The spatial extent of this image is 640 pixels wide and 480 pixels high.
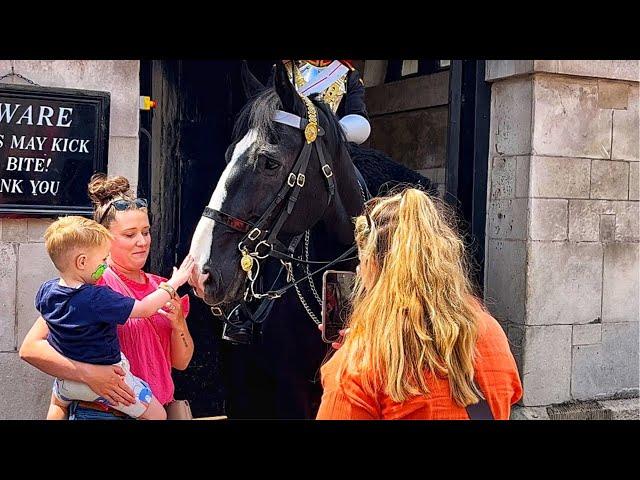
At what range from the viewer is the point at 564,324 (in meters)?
4.71

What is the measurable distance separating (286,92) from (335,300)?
3.38 ft

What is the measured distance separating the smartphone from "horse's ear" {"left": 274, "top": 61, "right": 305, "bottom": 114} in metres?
0.90

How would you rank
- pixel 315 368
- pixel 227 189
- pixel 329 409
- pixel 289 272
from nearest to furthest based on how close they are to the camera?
pixel 329 409
pixel 227 189
pixel 289 272
pixel 315 368

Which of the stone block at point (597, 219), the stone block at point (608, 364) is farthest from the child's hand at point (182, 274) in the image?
the stone block at point (608, 364)

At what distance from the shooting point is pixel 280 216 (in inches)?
138

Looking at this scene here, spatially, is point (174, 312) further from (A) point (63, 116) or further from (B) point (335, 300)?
(A) point (63, 116)

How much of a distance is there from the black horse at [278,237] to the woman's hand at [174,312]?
0.55ft

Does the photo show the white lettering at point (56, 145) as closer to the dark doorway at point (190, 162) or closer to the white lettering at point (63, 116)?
the white lettering at point (63, 116)

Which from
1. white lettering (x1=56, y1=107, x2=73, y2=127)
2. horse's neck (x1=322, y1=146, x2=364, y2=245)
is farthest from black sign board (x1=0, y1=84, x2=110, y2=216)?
horse's neck (x1=322, y1=146, x2=364, y2=245)

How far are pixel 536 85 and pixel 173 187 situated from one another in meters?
2.10

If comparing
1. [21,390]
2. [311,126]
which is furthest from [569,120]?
[21,390]

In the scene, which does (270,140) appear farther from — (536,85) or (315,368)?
(536,85)
